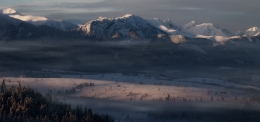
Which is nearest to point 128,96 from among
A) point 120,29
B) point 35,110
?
point 35,110

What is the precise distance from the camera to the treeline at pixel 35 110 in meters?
A: 16.3

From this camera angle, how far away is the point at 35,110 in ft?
56.6

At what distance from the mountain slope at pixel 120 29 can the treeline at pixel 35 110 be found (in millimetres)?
111890

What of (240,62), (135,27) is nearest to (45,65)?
(240,62)

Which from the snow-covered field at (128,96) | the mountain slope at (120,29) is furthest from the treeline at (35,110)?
the mountain slope at (120,29)

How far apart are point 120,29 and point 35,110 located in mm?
130424

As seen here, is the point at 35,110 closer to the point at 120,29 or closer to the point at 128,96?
the point at 128,96

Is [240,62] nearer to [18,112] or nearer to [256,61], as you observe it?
[256,61]

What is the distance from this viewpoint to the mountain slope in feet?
450

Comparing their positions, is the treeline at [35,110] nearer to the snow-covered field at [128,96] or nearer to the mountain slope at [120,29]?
the snow-covered field at [128,96]

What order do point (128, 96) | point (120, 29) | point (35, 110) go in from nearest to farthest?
point (35, 110), point (128, 96), point (120, 29)

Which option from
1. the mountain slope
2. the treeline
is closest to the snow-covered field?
the treeline

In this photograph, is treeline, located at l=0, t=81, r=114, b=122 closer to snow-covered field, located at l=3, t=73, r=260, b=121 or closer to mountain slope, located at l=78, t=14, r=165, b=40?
snow-covered field, located at l=3, t=73, r=260, b=121

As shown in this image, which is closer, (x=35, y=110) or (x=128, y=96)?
(x=35, y=110)
